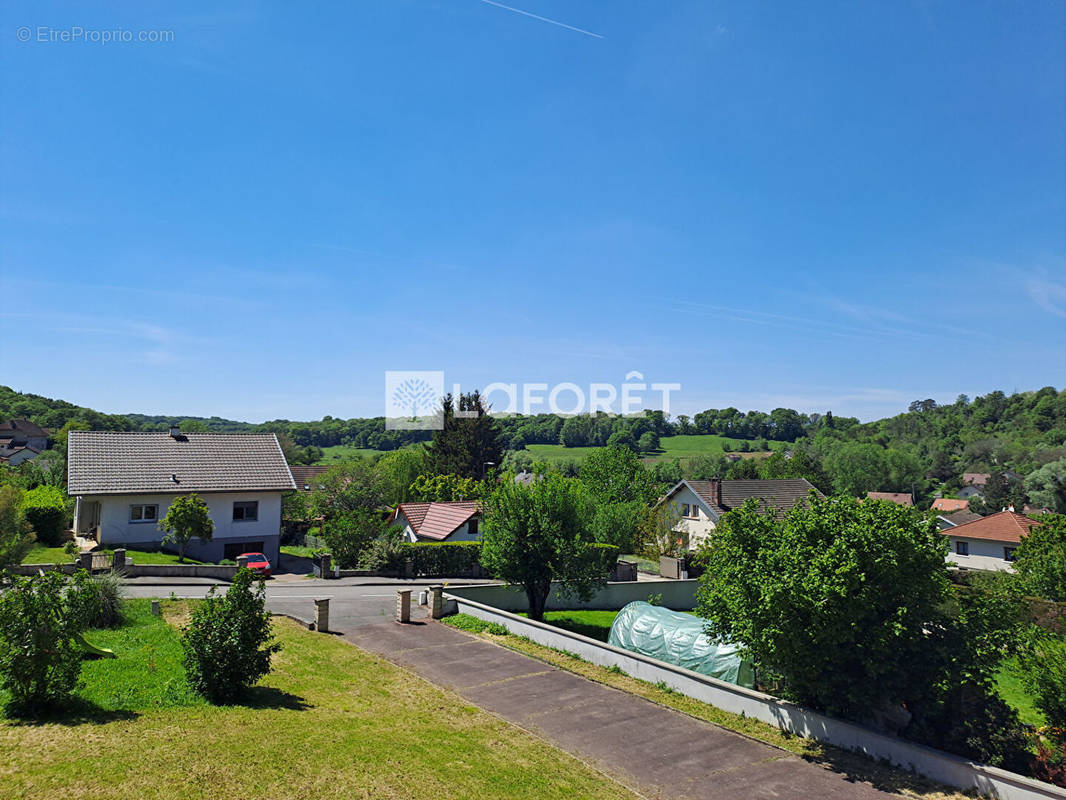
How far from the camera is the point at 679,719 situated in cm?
1509

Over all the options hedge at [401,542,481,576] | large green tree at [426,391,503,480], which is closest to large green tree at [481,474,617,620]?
hedge at [401,542,481,576]

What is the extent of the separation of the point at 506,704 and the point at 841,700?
24.8 feet

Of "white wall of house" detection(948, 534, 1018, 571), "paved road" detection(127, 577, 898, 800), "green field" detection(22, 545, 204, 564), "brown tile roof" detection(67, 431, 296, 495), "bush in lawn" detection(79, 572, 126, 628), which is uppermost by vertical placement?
"brown tile roof" detection(67, 431, 296, 495)

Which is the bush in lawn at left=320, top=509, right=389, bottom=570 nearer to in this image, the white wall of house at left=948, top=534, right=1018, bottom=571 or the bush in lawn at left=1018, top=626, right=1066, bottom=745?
the bush in lawn at left=1018, top=626, right=1066, bottom=745

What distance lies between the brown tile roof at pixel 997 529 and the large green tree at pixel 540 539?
153ft

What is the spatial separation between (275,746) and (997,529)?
6613 cm

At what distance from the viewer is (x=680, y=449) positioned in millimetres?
151250

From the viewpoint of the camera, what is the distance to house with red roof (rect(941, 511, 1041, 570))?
56594 mm

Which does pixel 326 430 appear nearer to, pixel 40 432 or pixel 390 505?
pixel 40 432

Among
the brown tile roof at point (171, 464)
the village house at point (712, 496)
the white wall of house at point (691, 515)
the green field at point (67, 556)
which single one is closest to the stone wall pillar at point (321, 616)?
the green field at point (67, 556)

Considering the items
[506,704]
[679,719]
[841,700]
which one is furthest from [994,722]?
[506,704]

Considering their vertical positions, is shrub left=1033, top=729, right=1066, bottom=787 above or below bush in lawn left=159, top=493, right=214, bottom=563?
below

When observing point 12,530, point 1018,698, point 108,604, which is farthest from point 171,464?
point 1018,698

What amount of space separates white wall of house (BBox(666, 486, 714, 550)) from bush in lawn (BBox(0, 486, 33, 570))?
41755 millimetres
